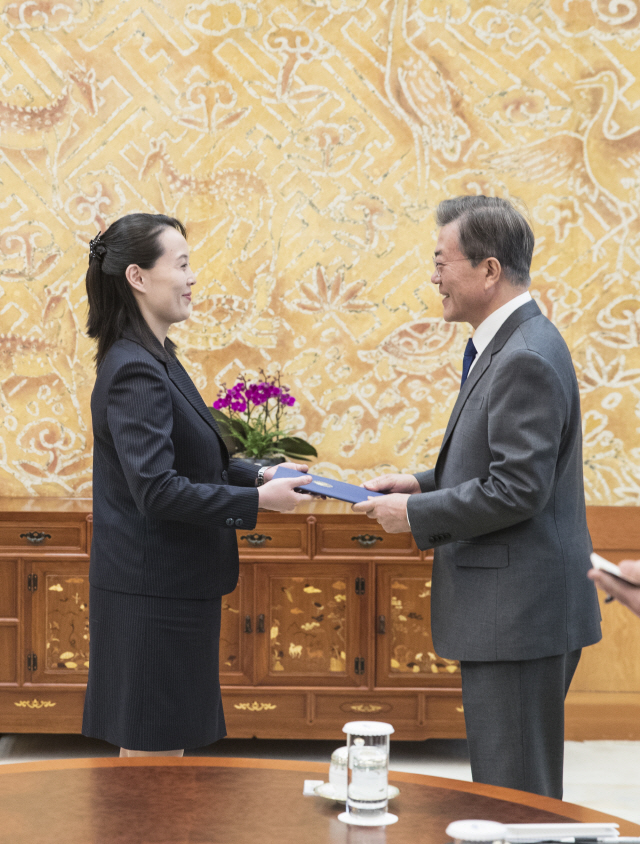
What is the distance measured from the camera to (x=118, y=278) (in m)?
2.21

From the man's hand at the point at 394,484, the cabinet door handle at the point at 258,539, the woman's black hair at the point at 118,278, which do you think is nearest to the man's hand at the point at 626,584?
the man's hand at the point at 394,484

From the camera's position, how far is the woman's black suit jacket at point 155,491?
2.02m

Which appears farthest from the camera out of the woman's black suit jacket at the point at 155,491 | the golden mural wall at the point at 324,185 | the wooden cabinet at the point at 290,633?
the golden mural wall at the point at 324,185

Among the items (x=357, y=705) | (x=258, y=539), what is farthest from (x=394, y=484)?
(x=357, y=705)

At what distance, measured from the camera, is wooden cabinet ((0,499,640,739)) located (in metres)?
3.59

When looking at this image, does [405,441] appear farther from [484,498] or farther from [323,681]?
[484,498]

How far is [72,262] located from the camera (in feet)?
13.5

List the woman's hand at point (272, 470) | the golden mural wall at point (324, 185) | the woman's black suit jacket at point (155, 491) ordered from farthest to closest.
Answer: the golden mural wall at point (324, 185) → the woman's hand at point (272, 470) → the woman's black suit jacket at point (155, 491)

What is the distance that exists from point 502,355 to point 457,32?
2.62 m

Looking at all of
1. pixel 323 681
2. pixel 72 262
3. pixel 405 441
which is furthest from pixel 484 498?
pixel 72 262

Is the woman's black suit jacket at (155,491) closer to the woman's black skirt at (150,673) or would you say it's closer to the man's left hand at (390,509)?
the woman's black skirt at (150,673)

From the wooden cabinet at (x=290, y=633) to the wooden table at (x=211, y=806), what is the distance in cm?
213

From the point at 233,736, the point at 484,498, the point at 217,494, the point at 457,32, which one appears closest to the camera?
the point at 484,498

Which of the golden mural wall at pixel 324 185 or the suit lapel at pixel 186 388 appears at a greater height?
the golden mural wall at pixel 324 185
